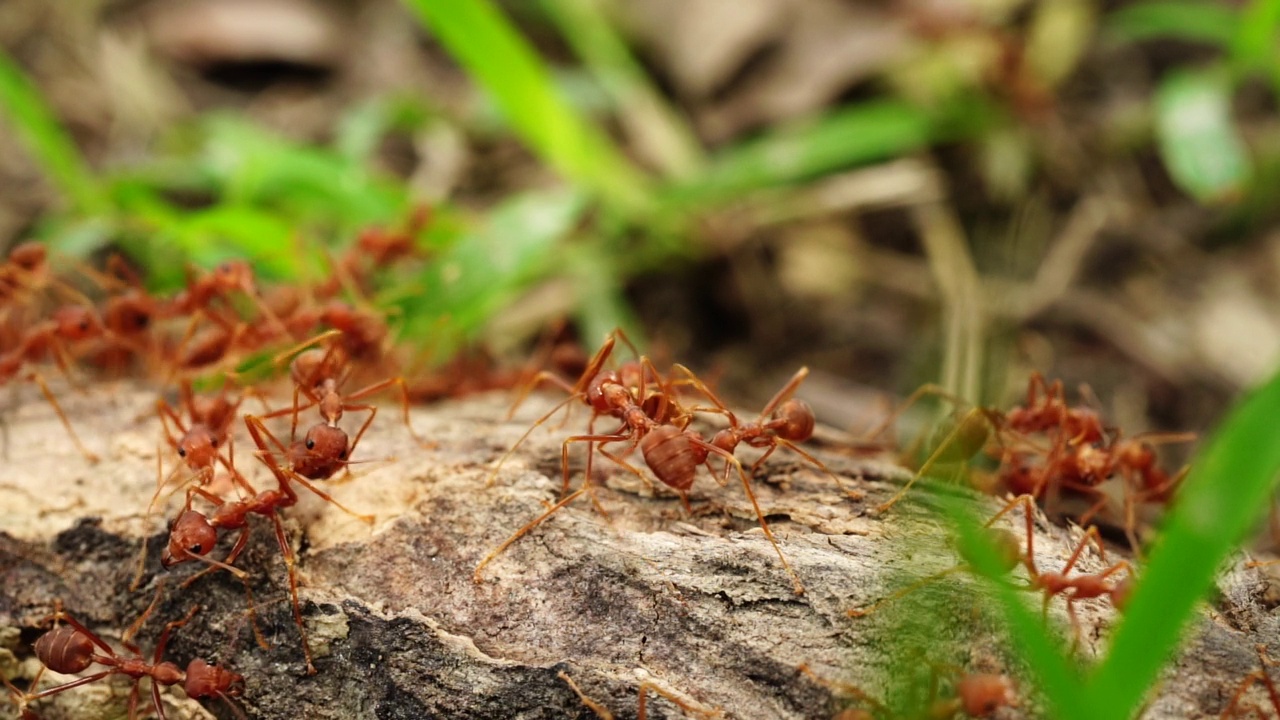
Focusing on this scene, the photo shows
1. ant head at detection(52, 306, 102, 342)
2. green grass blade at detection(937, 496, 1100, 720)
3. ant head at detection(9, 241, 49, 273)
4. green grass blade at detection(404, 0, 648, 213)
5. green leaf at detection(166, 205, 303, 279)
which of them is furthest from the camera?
green grass blade at detection(404, 0, 648, 213)

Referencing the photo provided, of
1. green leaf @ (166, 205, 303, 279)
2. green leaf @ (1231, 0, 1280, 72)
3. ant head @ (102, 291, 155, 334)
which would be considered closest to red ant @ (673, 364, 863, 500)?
ant head @ (102, 291, 155, 334)

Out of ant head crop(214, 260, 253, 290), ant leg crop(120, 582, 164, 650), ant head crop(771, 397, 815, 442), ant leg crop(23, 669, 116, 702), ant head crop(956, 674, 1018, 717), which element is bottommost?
ant leg crop(23, 669, 116, 702)

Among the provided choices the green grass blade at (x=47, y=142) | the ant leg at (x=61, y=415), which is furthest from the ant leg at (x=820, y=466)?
the green grass blade at (x=47, y=142)

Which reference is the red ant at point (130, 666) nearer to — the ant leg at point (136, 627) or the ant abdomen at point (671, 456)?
the ant leg at point (136, 627)

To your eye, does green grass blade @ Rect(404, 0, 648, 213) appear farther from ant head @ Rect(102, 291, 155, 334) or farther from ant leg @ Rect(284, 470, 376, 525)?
ant leg @ Rect(284, 470, 376, 525)

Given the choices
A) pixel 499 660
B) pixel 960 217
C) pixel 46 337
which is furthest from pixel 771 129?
pixel 499 660
